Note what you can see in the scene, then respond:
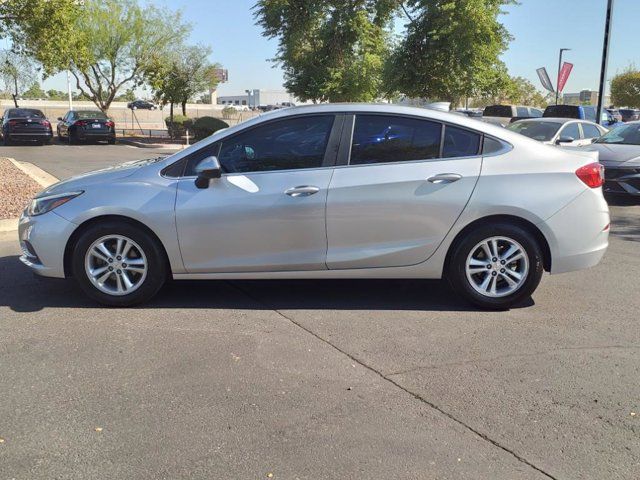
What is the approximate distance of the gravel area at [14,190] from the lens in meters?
8.67

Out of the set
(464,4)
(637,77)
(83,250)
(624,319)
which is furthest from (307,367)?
(637,77)

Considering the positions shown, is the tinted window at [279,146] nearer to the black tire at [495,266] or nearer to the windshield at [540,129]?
the black tire at [495,266]

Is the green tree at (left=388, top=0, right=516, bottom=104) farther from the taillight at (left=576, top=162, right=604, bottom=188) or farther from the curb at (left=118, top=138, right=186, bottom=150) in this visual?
the taillight at (left=576, top=162, right=604, bottom=188)

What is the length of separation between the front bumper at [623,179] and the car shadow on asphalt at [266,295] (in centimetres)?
618

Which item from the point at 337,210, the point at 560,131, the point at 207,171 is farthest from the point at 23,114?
the point at 337,210

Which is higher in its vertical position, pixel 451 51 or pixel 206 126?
pixel 451 51

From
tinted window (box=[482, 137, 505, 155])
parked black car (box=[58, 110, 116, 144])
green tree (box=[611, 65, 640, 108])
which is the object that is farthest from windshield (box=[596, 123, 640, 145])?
green tree (box=[611, 65, 640, 108])

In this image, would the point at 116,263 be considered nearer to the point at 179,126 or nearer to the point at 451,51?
the point at 451,51

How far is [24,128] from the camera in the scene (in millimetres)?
23500

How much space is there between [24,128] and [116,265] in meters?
21.6

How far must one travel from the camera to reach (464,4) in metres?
18.0

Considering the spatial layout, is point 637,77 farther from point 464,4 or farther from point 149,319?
point 149,319

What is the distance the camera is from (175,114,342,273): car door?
191 inches

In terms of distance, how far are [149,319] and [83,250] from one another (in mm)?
821
